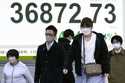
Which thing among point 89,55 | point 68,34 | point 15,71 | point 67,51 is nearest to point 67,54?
point 67,51

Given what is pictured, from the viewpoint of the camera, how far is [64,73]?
620 inches

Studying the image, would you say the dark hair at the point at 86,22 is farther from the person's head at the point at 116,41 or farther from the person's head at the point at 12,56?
the person's head at the point at 12,56

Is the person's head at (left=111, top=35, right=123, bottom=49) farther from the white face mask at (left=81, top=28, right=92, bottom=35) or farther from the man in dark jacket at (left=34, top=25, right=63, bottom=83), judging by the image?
the man in dark jacket at (left=34, top=25, right=63, bottom=83)

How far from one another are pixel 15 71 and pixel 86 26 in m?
1.26

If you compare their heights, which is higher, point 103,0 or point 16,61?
point 103,0

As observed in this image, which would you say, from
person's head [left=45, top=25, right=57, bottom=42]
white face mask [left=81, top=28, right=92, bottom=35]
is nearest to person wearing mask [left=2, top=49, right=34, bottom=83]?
person's head [left=45, top=25, right=57, bottom=42]

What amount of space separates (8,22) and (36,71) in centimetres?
144

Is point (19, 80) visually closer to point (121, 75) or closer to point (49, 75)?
point (49, 75)

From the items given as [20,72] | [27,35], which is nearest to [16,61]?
[20,72]

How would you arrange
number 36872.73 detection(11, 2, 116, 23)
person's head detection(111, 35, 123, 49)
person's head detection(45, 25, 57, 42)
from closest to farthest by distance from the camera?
person's head detection(45, 25, 57, 42) → person's head detection(111, 35, 123, 49) → number 36872.73 detection(11, 2, 116, 23)

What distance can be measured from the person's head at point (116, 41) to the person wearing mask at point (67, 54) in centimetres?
68

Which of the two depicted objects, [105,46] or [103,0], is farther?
[103,0]

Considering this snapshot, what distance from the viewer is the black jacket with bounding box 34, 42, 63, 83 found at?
15047 millimetres

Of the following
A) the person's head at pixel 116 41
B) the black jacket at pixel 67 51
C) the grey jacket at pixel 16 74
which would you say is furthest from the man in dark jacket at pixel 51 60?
the person's head at pixel 116 41
